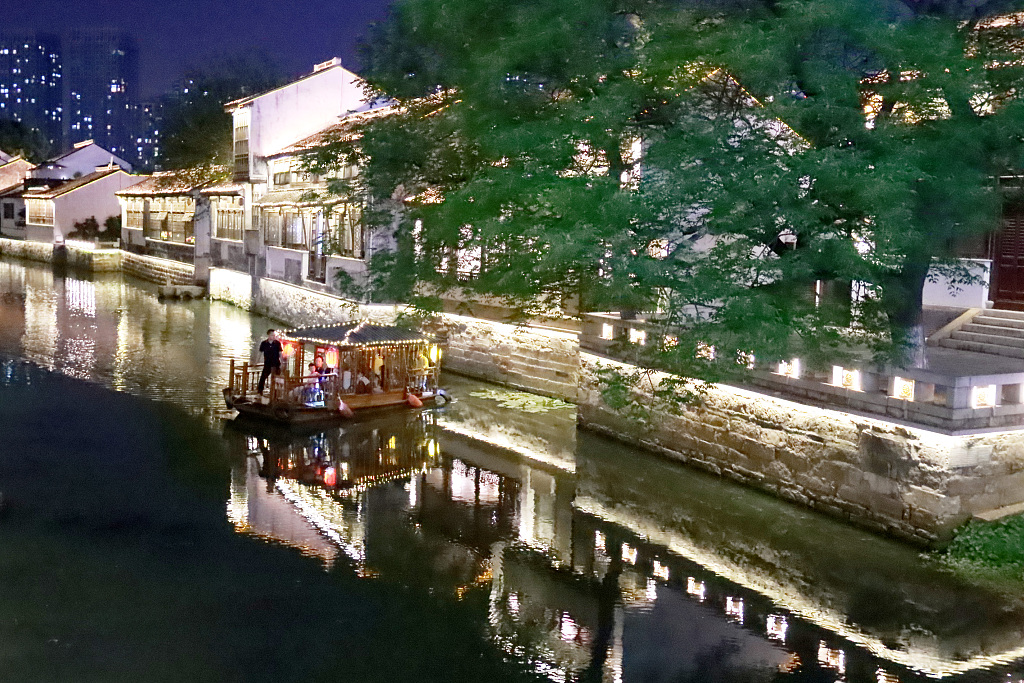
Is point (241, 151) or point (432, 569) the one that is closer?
point (432, 569)

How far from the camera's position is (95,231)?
65125 millimetres

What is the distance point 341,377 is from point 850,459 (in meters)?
10.7

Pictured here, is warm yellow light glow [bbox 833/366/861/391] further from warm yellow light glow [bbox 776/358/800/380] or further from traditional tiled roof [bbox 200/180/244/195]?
traditional tiled roof [bbox 200/180/244/195]

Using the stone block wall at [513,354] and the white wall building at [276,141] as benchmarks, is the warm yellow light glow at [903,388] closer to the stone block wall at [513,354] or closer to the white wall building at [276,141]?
the stone block wall at [513,354]

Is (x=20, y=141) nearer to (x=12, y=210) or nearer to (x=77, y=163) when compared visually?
(x=12, y=210)

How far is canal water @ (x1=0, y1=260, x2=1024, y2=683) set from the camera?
9.95 meters

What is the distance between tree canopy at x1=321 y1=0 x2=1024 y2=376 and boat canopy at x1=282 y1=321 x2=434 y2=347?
14.6ft

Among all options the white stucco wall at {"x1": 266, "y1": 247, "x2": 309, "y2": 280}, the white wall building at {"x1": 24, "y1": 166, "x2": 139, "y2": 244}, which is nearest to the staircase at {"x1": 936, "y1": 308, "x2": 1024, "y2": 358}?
the white stucco wall at {"x1": 266, "y1": 247, "x2": 309, "y2": 280}

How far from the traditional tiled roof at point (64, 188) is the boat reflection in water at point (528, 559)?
52508mm

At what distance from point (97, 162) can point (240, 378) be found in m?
63.1

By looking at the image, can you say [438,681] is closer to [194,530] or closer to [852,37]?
[194,530]

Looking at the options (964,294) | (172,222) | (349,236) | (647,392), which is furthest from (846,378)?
(172,222)

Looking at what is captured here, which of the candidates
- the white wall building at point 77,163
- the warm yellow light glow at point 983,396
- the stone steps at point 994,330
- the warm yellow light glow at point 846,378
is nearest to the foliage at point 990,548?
the warm yellow light glow at point 983,396

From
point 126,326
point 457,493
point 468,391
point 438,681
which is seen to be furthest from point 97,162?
point 438,681
